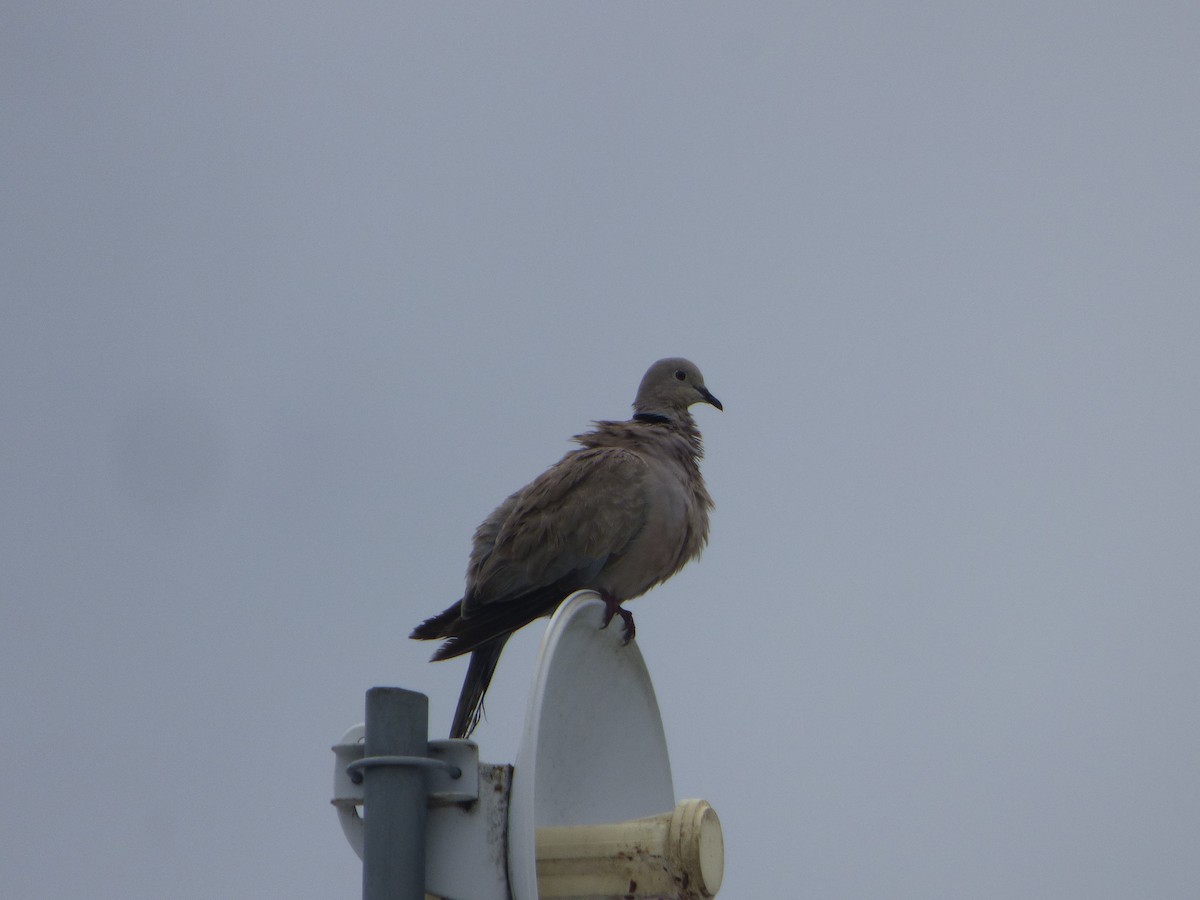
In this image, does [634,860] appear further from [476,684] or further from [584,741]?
[476,684]

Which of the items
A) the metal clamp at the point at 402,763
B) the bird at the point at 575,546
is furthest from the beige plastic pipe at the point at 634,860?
the bird at the point at 575,546

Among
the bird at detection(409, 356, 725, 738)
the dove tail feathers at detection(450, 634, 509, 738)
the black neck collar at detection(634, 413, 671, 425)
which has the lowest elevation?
the dove tail feathers at detection(450, 634, 509, 738)

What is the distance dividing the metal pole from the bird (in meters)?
2.91

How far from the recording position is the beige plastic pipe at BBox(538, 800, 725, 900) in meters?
2.17

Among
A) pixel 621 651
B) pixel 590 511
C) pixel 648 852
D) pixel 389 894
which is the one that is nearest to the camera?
pixel 389 894

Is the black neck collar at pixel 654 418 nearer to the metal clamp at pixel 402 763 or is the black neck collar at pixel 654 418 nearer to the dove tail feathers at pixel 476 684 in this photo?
the dove tail feathers at pixel 476 684

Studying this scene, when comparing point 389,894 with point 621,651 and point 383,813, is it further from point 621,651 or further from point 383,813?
point 621,651

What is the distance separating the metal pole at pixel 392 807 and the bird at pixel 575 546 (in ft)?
9.54

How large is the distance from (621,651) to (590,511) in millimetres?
2716

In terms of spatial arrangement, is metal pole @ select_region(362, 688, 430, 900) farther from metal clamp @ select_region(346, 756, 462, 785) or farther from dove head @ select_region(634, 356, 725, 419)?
dove head @ select_region(634, 356, 725, 419)

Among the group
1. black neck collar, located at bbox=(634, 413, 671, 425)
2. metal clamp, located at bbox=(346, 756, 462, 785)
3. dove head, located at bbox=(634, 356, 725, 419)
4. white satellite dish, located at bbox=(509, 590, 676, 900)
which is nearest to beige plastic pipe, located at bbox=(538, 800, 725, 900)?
white satellite dish, located at bbox=(509, 590, 676, 900)

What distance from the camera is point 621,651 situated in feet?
8.33

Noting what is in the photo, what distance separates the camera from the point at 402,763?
1.81 metres

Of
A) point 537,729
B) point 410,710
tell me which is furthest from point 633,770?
point 410,710
